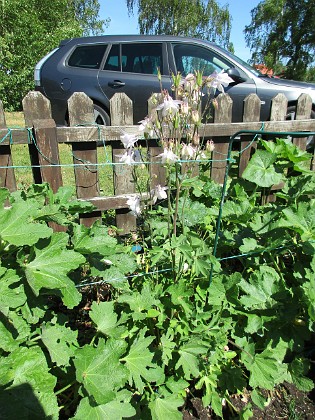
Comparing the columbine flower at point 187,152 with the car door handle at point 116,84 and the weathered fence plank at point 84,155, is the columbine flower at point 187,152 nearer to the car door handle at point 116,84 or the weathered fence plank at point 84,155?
the weathered fence plank at point 84,155

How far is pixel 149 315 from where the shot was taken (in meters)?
1.66

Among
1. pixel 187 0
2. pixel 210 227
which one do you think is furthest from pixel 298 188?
pixel 187 0

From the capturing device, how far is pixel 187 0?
31125mm

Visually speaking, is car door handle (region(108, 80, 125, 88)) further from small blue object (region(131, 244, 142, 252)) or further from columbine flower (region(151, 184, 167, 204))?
columbine flower (region(151, 184, 167, 204))

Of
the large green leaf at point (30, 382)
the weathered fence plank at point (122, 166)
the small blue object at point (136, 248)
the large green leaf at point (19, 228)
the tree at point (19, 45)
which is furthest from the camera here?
the tree at point (19, 45)

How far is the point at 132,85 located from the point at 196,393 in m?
5.08

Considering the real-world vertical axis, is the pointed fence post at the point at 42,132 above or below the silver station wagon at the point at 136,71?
below

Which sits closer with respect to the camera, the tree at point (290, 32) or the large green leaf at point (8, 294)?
the large green leaf at point (8, 294)

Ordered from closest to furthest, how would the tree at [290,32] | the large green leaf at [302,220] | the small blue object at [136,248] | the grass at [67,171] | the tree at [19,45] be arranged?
the large green leaf at [302,220] → the small blue object at [136,248] → the grass at [67,171] → the tree at [19,45] → the tree at [290,32]

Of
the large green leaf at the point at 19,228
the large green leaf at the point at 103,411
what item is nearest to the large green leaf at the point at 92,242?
the large green leaf at the point at 19,228

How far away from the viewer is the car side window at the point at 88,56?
6.12 metres

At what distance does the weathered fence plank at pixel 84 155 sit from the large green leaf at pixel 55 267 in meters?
1.33

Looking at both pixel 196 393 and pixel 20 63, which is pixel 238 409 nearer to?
pixel 196 393

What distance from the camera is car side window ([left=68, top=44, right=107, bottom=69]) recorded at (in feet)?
20.1
